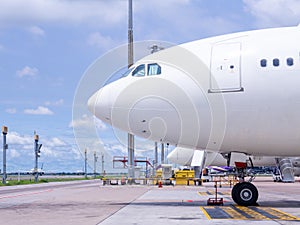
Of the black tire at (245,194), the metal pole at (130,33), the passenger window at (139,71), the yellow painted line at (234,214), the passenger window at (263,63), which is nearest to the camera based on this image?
the yellow painted line at (234,214)

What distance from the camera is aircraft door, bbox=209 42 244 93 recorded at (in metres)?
16.4

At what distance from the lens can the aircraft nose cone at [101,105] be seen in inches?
688

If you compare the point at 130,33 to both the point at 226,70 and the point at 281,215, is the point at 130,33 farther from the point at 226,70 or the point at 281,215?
the point at 281,215

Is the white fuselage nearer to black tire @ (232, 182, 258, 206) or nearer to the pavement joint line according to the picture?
black tire @ (232, 182, 258, 206)

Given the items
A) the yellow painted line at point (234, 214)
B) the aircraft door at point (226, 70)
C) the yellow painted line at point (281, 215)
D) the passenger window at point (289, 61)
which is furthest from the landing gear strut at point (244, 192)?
the passenger window at point (289, 61)

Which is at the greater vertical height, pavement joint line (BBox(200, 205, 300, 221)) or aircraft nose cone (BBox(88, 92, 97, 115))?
aircraft nose cone (BBox(88, 92, 97, 115))

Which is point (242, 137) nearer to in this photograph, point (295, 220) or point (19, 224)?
point (295, 220)

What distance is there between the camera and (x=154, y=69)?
694 inches

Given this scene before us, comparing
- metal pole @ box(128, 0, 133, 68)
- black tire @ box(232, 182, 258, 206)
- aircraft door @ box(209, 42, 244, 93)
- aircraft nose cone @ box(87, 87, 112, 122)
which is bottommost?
black tire @ box(232, 182, 258, 206)

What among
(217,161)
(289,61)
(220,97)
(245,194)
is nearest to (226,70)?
(220,97)

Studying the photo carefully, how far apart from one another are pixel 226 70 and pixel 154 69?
2.60 metres

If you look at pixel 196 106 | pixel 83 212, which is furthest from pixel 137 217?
pixel 196 106

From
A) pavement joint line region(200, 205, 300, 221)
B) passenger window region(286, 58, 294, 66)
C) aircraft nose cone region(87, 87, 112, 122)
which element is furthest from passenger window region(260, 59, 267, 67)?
aircraft nose cone region(87, 87, 112, 122)

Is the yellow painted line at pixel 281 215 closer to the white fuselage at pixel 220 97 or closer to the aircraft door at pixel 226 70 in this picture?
the white fuselage at pixel 220 97
